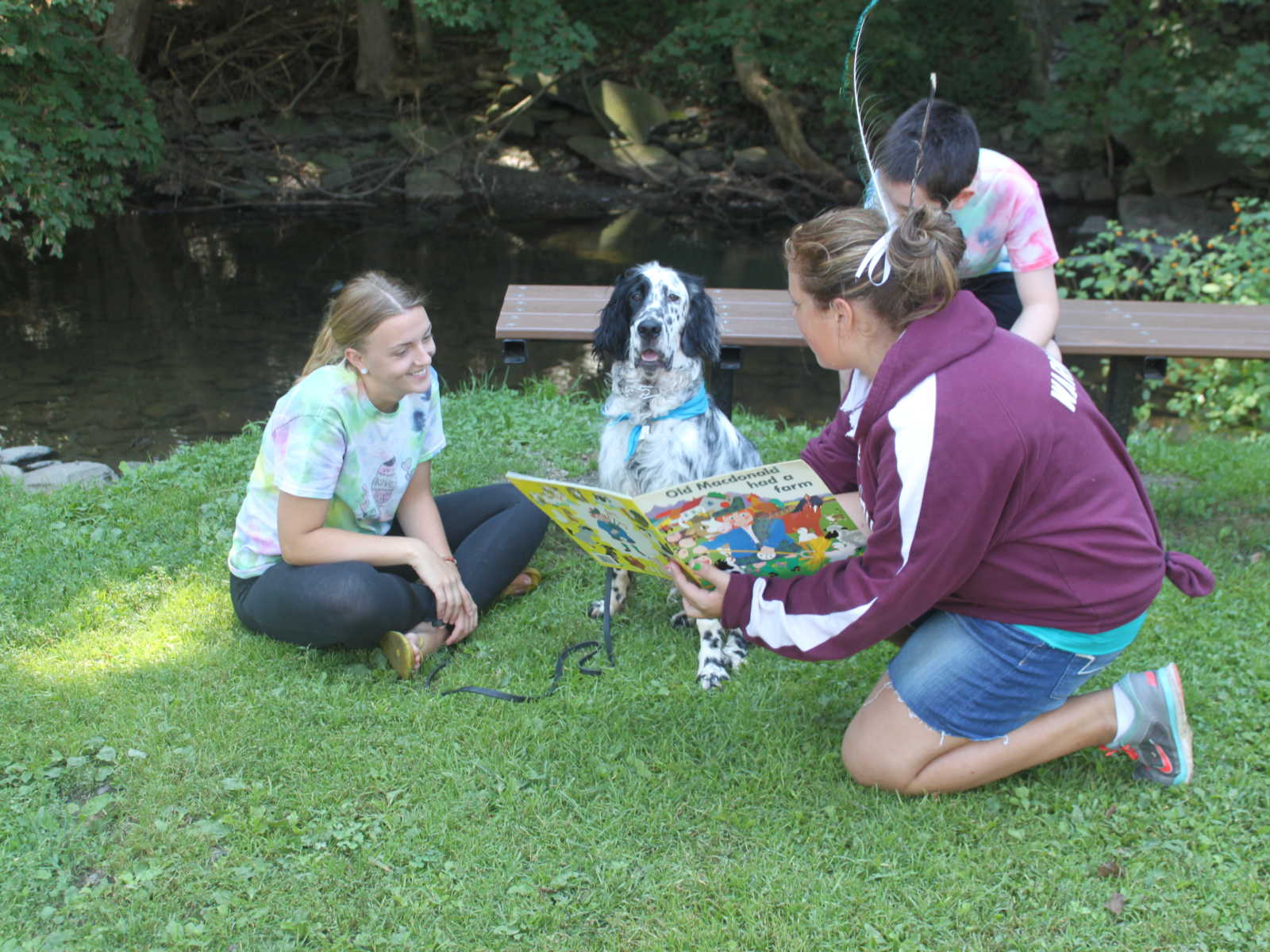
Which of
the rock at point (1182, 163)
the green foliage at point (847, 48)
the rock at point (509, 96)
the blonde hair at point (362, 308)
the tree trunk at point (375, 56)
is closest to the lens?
the blonde hair at point (362, 308)

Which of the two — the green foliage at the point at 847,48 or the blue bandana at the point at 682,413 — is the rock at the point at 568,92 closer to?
the green foliage at the point at 847,48

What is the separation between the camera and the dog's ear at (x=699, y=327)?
3.52m

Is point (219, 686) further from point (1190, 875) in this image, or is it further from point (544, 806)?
point (1190, 875)

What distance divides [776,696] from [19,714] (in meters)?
2.12

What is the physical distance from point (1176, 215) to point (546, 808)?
12.2 metres

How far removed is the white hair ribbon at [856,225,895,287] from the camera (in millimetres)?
2258

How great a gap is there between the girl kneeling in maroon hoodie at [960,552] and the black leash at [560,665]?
76cm

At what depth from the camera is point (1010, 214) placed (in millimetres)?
3777

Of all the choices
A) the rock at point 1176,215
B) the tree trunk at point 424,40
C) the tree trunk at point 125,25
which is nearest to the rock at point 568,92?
the tree trunk at point 424,40

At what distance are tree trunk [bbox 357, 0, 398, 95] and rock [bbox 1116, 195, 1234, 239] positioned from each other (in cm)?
962

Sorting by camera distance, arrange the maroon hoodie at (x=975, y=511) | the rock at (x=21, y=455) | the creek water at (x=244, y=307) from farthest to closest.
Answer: the creek water at (x=244, y=307) < the rock at (x=21, y=455) < the maroon hoodie at (x=975, y=511)

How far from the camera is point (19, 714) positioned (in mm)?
3045

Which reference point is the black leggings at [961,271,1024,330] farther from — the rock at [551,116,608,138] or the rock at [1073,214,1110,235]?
the rock at [551,116,608,138]

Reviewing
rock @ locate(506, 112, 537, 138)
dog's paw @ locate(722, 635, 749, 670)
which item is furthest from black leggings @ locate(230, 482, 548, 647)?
rock @ locate(506, 112, 537, 138)
